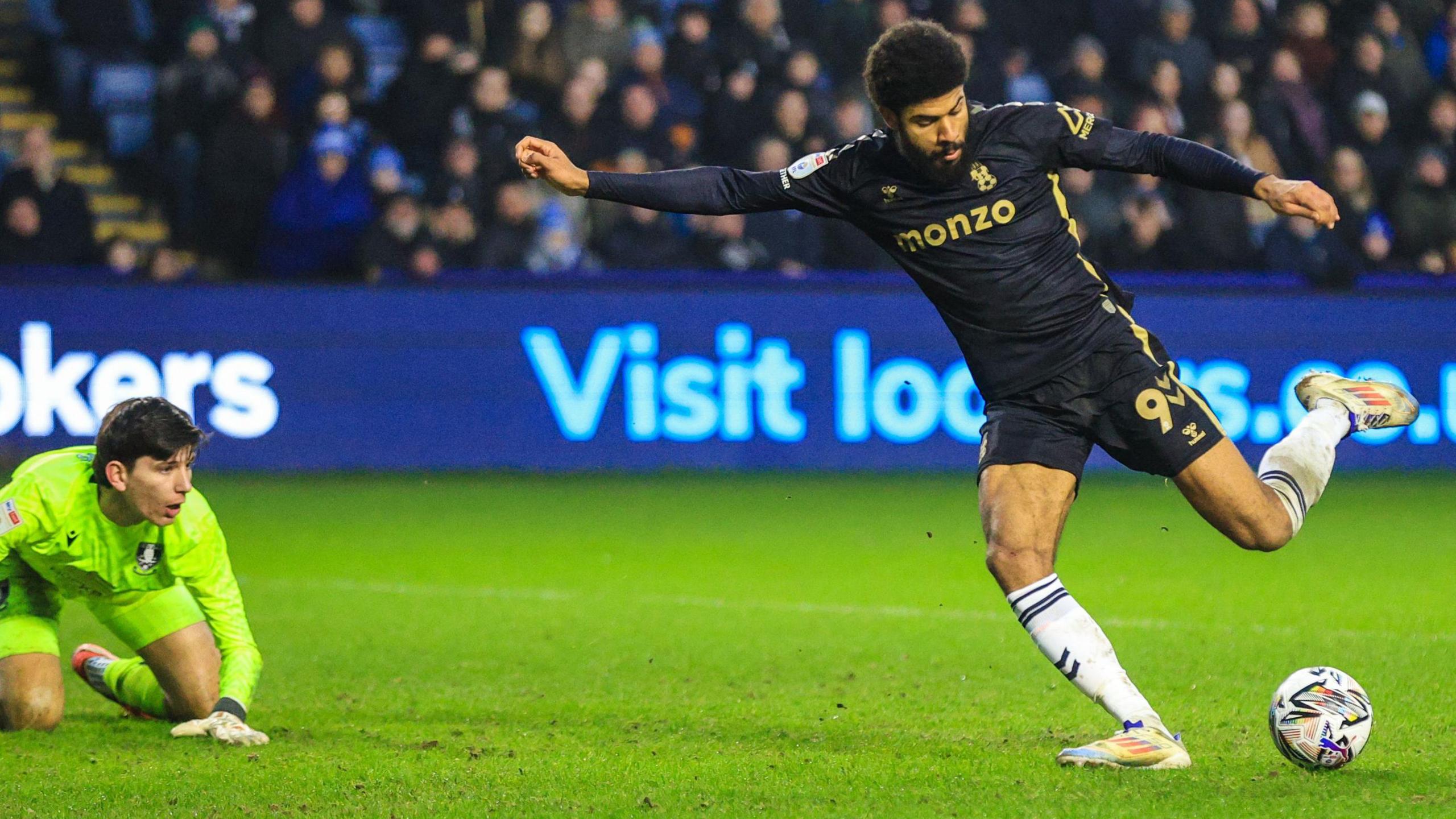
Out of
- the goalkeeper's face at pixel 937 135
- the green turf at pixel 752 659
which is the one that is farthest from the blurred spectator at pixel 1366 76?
the goalkeeper's face at pixel 937 135

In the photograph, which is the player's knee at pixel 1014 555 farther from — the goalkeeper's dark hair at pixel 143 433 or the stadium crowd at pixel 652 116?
the stadium crowd at pixel 652 116

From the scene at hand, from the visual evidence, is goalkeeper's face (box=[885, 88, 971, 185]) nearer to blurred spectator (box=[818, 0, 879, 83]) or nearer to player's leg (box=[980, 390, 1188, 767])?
player's leg (box=[980, 390, 1188, 767])

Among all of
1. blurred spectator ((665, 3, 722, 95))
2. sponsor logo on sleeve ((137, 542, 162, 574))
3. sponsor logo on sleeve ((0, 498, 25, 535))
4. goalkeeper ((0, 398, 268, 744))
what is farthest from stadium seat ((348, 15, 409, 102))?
sponsor logo on sleeve ((0, 498, 25, 535))

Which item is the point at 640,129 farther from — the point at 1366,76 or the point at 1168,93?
the point at 1366,76

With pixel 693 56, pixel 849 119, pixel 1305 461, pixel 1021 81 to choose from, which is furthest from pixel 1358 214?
pixel 1305 461

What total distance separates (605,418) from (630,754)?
7.84 meters

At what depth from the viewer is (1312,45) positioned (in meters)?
16.4

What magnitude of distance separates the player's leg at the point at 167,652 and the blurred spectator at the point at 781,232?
327 inches

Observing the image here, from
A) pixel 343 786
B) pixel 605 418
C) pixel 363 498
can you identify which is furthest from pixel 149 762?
pixel 605 418

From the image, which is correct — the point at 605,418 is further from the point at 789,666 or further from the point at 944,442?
the point at 789,666

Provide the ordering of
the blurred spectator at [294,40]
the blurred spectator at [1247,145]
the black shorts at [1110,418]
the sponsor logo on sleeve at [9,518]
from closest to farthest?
1. the black shorts at [1110,418]
2. the sponsor logo on sleeve at [9,518]
3. the blurred spectator at [294,40]
4. the blurred spectator at [1247,145]

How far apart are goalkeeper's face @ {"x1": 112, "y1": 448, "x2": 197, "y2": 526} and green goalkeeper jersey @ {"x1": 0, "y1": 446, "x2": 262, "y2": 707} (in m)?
0.35

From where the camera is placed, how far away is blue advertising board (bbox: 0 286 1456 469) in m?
13.2

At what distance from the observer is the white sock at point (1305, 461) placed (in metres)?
5.79
